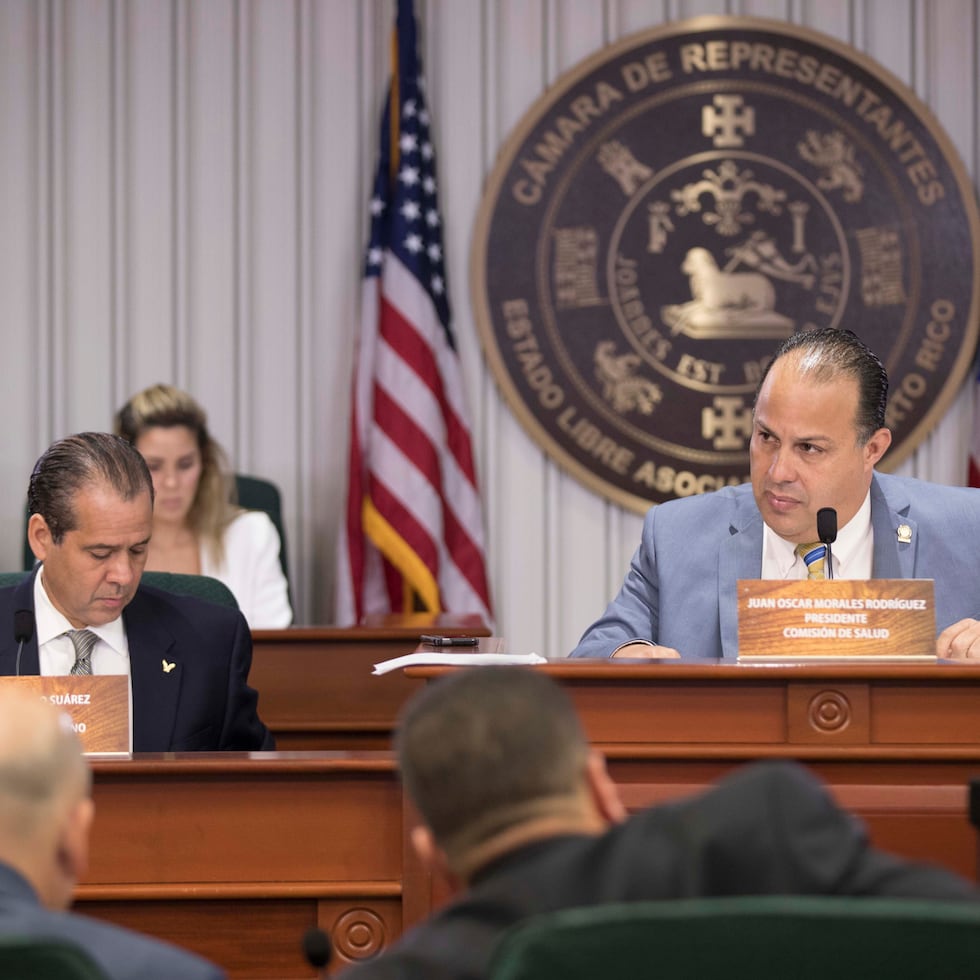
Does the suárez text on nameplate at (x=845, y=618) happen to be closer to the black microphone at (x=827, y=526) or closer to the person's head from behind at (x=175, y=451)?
the black microphone at (x=827, y=526)

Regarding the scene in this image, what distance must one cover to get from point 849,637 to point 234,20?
403 centimetres

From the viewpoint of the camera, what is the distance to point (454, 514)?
5.59m

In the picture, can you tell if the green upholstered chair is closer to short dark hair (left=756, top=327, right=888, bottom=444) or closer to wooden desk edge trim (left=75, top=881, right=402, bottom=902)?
wooden desk edge trim (left=75, top=881, right=402, bottom=902)

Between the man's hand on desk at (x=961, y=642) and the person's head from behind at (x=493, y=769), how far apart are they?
1454 millimetres

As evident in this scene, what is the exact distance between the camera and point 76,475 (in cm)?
291

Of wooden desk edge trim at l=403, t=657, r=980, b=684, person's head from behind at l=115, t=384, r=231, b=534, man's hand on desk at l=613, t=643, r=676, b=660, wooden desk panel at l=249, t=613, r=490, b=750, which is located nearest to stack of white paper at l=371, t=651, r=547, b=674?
wooden desk edge trim at l=403, t=657, r=980, b=684

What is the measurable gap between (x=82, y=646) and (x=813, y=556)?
147 centimetres

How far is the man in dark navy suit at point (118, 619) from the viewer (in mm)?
2893

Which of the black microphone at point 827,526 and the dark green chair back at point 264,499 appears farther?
the dark green chair back at point 264,499

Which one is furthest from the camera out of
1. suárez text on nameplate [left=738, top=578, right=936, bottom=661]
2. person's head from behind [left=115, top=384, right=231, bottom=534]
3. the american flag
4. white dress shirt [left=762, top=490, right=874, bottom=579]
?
the american flag

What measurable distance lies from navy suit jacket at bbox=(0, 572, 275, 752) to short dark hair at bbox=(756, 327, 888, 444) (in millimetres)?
1262

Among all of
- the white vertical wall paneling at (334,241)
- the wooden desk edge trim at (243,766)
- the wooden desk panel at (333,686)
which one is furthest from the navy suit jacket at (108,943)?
the white vertical wall paneling at (334,241)

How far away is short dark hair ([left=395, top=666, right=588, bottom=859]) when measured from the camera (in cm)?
124

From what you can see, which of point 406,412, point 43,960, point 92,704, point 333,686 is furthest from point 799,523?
point 406,412
